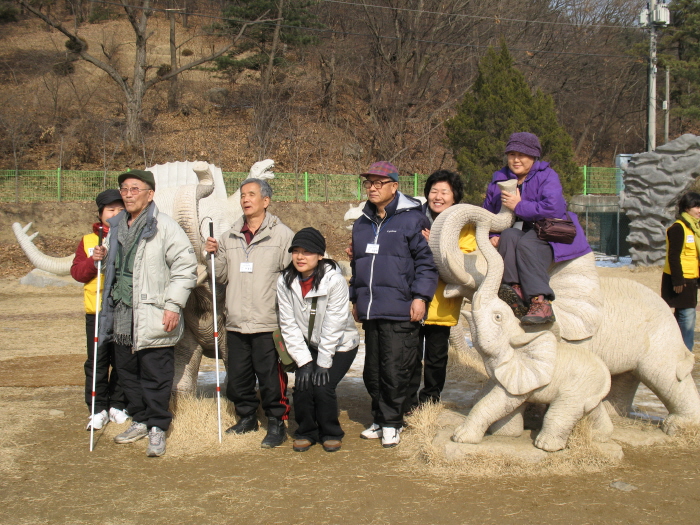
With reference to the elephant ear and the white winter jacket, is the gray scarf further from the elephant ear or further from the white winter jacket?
the elephant ear

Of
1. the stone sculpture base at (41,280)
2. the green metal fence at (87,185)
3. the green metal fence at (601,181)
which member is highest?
the green metal fence at (601,181)

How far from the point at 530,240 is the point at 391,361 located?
119cm

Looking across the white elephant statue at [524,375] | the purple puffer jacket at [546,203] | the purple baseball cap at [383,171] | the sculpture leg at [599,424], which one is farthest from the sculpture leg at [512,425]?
the purple baseball cap at [383,171]

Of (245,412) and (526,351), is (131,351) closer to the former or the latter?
(245,412)

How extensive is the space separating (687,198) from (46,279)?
12439 mm

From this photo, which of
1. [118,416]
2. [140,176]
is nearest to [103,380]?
[118,416]

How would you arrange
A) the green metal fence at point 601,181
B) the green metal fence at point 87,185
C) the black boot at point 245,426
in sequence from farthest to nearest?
the green metal fence at point 601,181 → the green metal fence at point 87,185 → the black boot at point 245,426

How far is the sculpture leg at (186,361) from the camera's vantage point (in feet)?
17.0

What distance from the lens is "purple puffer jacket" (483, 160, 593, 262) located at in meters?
3.99

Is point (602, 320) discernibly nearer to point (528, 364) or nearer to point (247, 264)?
point (528, 364)

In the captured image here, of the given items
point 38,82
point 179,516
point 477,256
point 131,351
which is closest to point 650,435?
point 477,256

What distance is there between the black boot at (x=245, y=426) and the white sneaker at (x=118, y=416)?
86 cm

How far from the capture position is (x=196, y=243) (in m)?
4.71

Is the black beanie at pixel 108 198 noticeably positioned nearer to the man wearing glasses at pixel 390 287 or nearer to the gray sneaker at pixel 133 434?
the gray sneaker at pixel 133 434
